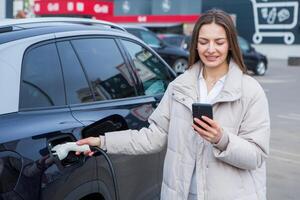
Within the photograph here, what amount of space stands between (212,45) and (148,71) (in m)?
1.78

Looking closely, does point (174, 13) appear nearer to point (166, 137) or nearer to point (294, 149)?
point (294, 149)

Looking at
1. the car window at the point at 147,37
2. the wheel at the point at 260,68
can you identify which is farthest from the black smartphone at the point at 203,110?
the wheel at the point at 260,68

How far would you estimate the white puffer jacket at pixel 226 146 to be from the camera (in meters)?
2.37

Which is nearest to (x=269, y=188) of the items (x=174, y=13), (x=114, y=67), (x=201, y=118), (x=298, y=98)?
(x=114, y=67)

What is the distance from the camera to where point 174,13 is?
4372cm

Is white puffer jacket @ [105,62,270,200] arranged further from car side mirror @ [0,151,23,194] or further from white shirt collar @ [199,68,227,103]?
car side mirror @ [0,151,23,194]

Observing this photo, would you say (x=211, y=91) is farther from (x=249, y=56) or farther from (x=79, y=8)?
(x=79, y=8)

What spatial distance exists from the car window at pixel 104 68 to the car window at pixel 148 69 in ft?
0.57

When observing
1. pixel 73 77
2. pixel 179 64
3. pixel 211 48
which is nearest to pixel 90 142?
pixel 73 77

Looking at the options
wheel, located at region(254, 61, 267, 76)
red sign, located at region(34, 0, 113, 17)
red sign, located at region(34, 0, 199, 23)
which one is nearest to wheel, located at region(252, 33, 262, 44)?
red sign, located at region(34, 0, 199, 23)

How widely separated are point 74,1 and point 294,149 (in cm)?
2750

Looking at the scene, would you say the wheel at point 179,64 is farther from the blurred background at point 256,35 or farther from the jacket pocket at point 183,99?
the jacket pocket at point 183,99

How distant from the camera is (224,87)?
8.05 feet

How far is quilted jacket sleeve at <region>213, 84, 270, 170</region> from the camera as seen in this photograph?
7.60 feet
